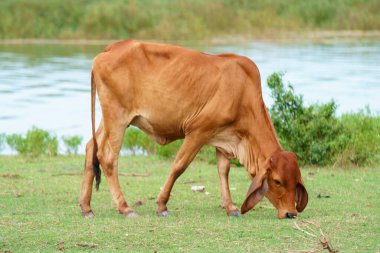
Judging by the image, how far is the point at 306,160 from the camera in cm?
1165

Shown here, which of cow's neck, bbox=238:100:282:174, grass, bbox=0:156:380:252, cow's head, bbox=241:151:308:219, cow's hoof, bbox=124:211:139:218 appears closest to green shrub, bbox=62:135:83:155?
grass, bbox=0:156:380:252

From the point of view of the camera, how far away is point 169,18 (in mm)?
35562

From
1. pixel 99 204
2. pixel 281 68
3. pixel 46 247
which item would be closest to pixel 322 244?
pixel 46 247

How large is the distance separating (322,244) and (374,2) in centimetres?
3520

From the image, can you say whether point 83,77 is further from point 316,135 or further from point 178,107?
point 178,107

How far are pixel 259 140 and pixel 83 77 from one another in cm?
1716

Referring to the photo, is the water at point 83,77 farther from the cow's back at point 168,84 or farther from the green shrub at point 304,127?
the cow's back at point 168,84

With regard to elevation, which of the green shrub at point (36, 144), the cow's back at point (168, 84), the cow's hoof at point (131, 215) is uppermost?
the cow's back at point (168, 84)

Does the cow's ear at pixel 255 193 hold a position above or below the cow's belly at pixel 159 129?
below

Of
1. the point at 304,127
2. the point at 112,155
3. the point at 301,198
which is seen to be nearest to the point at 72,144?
the point at 304,127

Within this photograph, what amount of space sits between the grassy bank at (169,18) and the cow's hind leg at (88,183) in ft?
84.1

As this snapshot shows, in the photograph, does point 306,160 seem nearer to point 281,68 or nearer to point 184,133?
point 184,133

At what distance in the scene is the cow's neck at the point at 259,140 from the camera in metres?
8.30

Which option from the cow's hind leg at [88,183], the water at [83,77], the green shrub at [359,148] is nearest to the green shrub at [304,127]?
the green shrub at [359,148]
